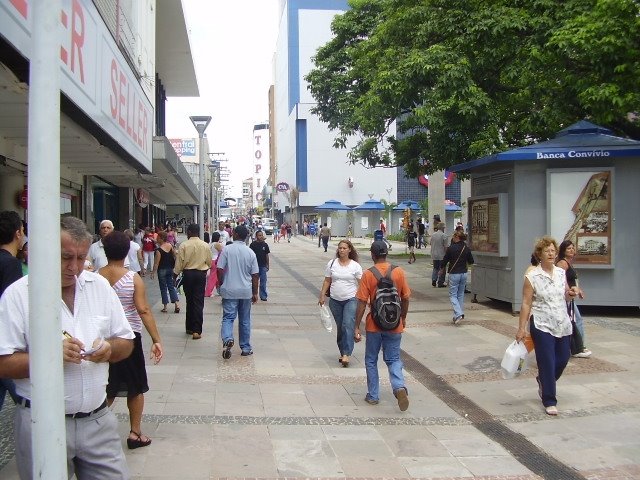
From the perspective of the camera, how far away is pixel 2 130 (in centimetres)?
980

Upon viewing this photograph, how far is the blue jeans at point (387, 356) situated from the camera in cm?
627

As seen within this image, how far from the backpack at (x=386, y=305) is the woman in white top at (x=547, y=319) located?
1.16m

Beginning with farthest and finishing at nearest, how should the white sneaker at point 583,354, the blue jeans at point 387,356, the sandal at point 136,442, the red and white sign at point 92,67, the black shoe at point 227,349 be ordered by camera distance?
the white sneaker at point 583,354 → the black shoe at point 227,349 → the blue jeans at point 387,356 → the red and white sign at point 92,67 → the sandal at point 136,442

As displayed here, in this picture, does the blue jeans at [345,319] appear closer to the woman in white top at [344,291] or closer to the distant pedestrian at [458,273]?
the woman in white top at [344,291]

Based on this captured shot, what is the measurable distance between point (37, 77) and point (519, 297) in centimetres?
1078

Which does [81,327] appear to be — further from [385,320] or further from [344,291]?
[344,291]

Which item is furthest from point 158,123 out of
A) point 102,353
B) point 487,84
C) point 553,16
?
point 102,353

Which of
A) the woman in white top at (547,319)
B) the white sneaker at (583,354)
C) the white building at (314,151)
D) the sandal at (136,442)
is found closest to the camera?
the sandal at (136,442)

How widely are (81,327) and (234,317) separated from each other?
18.9 feet

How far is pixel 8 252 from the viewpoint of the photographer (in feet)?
15.3

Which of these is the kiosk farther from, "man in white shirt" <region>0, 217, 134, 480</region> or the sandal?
"man in white shirt" <region>0, 217, 134, 480</region>

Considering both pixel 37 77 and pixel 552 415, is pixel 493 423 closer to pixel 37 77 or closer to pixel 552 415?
pixel 552 415

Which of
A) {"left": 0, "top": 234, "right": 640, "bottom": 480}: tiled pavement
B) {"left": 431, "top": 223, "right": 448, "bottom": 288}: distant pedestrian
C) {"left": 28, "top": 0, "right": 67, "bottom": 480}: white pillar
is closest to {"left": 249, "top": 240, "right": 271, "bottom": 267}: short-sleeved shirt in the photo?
{"left": 0, "top": 234, "right": 640, "bottom": 480}: tiled pavement

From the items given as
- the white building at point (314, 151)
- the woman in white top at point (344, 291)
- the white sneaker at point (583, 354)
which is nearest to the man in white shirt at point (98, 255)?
the woman in white top at point (344, 291)
